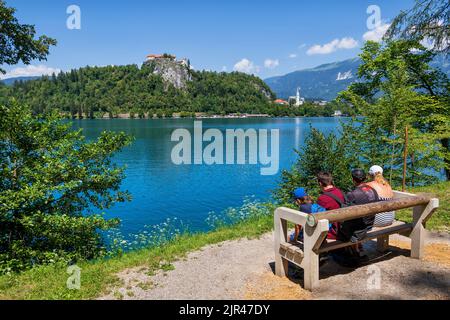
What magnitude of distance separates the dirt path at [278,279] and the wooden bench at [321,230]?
13.0 inches

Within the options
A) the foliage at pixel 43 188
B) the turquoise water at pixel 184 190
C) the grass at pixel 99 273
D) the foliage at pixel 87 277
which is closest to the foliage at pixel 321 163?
the turquoise water at pixel 184 190

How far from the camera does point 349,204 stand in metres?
6.32

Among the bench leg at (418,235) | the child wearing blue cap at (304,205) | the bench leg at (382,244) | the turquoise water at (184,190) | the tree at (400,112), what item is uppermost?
the tree at (400,112)

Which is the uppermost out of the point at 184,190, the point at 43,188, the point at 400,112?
the point at 400,112

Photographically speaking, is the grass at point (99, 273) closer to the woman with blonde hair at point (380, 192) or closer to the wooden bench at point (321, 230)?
the wooden bench at point (321, 230)

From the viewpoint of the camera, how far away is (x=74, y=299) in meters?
5.82

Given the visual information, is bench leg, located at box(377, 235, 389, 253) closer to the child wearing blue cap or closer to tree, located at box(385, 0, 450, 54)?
the child wearing blue cap

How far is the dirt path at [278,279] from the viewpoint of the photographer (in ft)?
18.5

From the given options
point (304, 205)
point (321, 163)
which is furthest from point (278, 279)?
point (321, 163)

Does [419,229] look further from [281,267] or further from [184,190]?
[184,190]

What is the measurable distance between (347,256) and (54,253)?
777 centimetres

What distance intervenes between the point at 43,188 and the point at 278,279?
703cm

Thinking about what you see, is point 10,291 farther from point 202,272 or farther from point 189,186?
point 189,186
